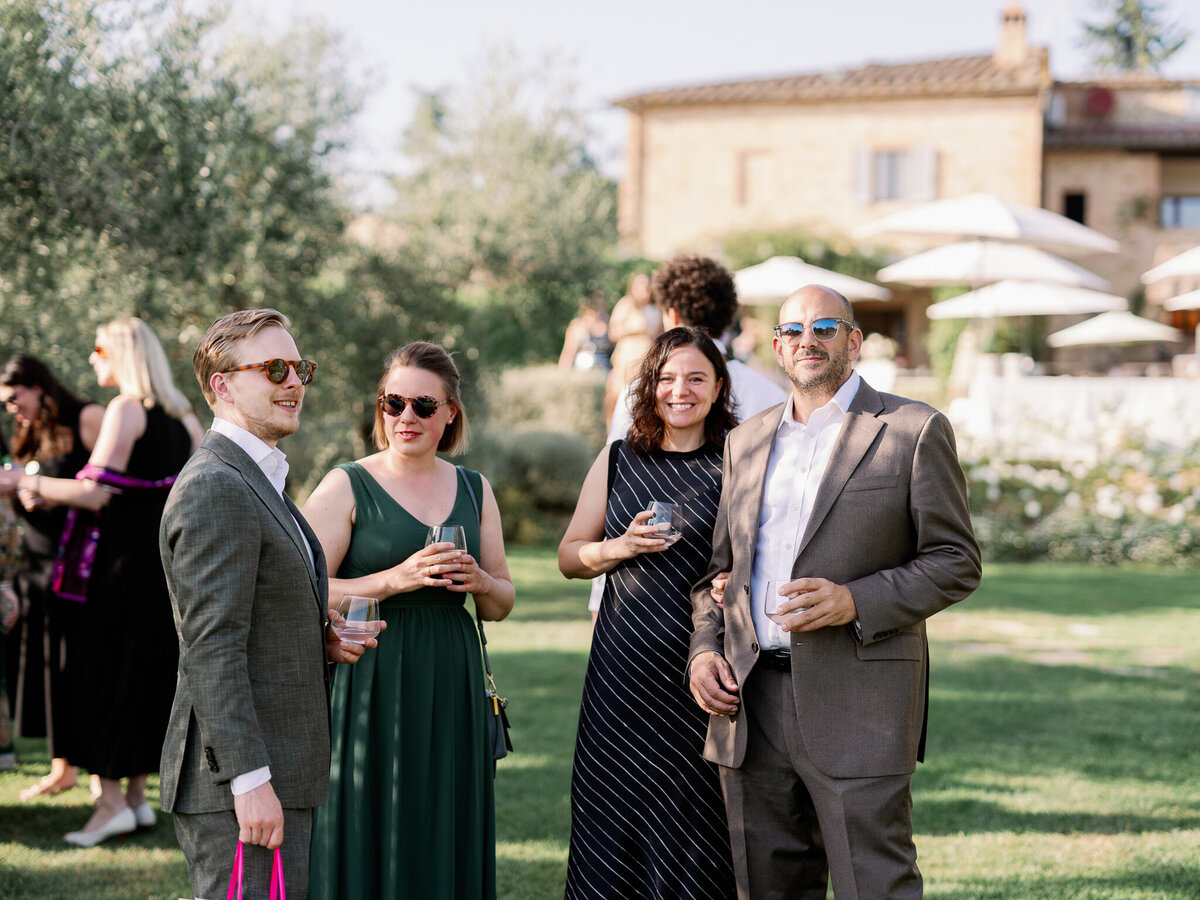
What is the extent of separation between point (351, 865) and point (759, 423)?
1.87m

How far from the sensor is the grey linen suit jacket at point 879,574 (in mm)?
3260

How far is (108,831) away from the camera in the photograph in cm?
527

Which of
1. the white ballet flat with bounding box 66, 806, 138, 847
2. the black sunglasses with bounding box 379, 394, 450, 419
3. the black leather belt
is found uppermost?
the black sunglasses with bounding box 379, 394, 450, 419

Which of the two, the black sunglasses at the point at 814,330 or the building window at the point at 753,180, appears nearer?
the black sunglasses at the point at 814,330

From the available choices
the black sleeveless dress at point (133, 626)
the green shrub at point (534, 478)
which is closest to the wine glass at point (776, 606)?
the black sleeveless dress at point (133, 626)

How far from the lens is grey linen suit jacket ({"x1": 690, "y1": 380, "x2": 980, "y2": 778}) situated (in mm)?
3260

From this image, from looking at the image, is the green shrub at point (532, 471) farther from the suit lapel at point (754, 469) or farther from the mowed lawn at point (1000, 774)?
the suit lapel at point (754, 469)

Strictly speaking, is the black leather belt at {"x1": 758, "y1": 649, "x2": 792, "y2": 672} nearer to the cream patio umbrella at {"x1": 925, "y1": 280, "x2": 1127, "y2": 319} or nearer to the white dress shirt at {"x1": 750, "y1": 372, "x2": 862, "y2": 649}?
the white dress shirt at {"x1": 750, "y1": 372, "x2": 862, "y2": 649}

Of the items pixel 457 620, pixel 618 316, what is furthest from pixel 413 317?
pixel 457 620

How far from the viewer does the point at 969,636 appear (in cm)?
1020

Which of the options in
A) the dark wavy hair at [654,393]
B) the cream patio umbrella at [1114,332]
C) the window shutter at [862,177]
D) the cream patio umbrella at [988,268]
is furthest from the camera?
the window shutter at [862,177]

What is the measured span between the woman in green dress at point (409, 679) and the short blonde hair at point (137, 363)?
195cm

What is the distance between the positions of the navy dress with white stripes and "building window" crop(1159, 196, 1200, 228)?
33.4 metres

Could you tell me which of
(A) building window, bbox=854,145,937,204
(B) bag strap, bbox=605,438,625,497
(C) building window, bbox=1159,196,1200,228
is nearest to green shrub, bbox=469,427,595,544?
(B) bag strap, bbox=605,438,625,497
